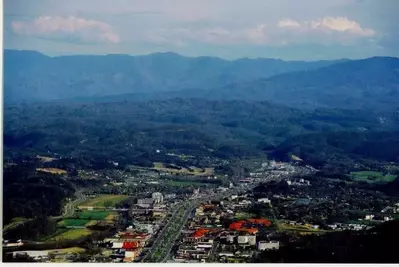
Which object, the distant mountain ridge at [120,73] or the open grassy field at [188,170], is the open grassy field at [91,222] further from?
the distant mountain ridge at [120,73]

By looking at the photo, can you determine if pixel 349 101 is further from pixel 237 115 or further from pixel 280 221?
pixel 280 221

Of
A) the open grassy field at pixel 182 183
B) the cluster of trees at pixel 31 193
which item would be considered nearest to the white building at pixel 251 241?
the open grassy field at pixel 182 183

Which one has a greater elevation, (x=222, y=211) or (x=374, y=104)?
(x=374, y=104)

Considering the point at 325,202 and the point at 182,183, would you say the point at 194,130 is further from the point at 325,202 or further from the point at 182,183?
the point at 325,202

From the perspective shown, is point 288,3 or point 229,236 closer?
point 229,236

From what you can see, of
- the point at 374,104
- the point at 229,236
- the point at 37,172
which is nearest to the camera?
the point at 229,236

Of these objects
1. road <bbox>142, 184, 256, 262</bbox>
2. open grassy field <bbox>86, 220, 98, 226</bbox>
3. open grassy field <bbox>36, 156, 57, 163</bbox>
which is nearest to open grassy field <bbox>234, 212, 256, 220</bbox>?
road <bbox>142, 184, 256, 262</bbox>

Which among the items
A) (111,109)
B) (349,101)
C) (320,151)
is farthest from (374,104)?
(111,109)
